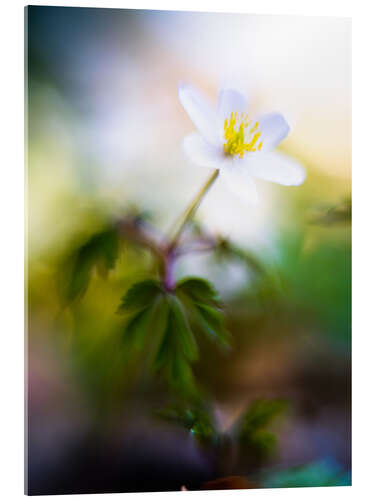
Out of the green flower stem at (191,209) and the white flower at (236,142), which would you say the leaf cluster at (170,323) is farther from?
the white flower at (236,142)

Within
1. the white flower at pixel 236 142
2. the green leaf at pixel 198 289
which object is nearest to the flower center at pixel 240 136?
the white flower at pixel 236 142

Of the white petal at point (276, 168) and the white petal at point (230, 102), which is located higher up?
the white petal at point (230, 102)

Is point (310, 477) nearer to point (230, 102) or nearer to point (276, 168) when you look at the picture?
point (276, 168)

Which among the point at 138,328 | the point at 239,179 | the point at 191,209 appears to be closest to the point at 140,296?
the point at 138,328

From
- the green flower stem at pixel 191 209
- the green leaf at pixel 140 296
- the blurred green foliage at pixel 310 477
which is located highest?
the green flower stem at pixel 191 209
